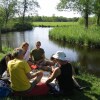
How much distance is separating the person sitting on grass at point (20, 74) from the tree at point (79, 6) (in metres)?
38.3

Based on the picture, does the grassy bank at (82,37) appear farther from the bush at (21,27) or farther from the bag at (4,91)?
the bush at (21,27)

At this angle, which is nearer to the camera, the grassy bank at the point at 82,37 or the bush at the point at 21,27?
the grassy bank at the point at 82,37

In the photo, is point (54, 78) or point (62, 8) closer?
point (54, 78)

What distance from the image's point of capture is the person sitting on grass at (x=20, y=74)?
273 inches

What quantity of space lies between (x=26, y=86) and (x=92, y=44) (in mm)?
21337

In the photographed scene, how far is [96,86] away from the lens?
9422mm

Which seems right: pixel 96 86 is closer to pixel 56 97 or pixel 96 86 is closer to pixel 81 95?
pixel 81 95

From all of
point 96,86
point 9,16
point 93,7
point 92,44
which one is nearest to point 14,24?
point 9,16

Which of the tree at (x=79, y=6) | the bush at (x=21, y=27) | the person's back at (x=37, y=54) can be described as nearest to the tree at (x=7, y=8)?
the bush at (x=21, y=27)

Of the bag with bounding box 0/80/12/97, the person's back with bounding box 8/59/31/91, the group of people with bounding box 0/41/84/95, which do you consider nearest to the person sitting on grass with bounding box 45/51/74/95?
the group of people with bounding box 0/41/84/95

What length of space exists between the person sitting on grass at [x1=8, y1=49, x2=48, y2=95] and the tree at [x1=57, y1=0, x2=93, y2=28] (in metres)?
38.3

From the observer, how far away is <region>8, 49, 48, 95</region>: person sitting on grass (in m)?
6.94

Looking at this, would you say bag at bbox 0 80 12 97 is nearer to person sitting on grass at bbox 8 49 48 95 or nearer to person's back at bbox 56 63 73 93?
person sitting on grass at bbox 8 49 48 95

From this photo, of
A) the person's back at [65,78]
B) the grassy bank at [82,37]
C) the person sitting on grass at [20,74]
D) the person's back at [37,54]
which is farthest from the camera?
the grassy bank at [82,37]
